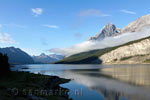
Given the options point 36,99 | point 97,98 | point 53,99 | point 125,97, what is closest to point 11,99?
point 36,99

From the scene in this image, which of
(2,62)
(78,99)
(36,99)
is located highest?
(2,62)

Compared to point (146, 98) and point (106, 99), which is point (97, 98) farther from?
point (146, 98)

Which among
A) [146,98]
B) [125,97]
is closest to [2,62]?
[125,97]

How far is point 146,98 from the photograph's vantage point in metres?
40.9

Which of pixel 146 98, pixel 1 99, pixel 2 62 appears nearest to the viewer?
pixel 1 99

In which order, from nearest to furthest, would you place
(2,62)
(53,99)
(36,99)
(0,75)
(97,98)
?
(36,99), (53,99), (97,98), (0,75), (2,62)

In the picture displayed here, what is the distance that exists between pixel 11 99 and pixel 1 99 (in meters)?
2.07

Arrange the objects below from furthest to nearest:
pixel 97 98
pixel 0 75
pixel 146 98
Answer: pixel 0 75, pixel 97 98, pixel 146 98

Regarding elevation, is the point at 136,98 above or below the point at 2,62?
below

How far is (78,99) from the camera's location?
141 ft

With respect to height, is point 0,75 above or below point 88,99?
above

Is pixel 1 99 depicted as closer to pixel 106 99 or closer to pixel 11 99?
pixel 11 99

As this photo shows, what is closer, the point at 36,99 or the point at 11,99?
the point at 11,99

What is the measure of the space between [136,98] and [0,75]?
168 feet
